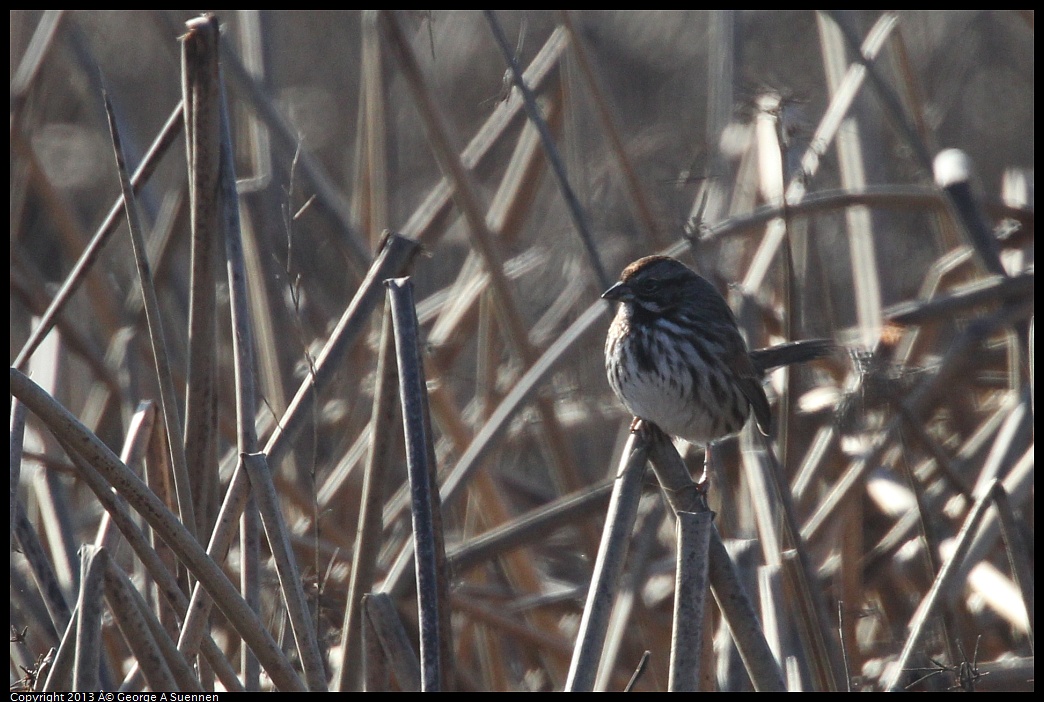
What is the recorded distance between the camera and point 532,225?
5.98 meters

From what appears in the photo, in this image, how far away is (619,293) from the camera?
10.5ft

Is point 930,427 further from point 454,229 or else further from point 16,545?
point 16,545

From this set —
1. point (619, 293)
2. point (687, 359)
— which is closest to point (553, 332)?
point (687, 359)

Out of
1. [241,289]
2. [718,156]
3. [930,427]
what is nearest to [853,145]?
[718,156]

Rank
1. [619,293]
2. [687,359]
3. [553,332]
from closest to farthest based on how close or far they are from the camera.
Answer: [619,293], [687,359], [553,332]

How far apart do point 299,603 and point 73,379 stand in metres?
2.65

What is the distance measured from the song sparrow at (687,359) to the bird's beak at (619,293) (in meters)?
0.07

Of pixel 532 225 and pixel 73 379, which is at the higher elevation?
pixel 532 225

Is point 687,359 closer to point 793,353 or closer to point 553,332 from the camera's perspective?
point 793,353

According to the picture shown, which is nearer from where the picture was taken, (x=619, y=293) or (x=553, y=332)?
(x=619, y=293)

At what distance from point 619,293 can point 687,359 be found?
36 centimetres

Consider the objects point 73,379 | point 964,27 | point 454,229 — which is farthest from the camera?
point 964,27

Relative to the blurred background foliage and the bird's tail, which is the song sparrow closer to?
the bird's tail

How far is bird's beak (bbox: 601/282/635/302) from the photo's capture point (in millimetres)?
3172
